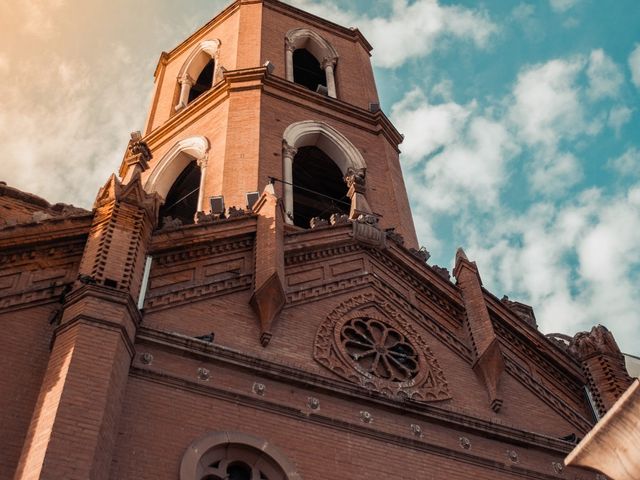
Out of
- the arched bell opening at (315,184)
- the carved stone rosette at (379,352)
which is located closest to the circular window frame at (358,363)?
the carved stone rosette at (379,352)

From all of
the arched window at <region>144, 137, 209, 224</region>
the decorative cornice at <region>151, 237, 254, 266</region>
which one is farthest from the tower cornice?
the decorative cornice at <region>151, 237, 254, 266</region>

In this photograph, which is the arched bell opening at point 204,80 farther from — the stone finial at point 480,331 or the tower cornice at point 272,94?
the stone finial at point 480,331

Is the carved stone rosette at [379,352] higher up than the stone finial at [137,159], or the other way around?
the stone finial at [137,159]

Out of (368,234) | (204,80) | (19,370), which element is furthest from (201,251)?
(204,80)

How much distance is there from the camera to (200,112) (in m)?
20.5

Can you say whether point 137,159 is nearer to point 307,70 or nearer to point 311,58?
point 307,70

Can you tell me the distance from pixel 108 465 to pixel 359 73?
56.2ft

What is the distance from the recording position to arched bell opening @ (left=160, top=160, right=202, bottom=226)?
19516mm

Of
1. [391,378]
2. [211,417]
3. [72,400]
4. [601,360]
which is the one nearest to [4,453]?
[72,400]

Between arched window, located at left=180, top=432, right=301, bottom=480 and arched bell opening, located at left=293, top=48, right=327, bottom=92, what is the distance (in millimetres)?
15339

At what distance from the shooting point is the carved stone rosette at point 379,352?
12.1 metres

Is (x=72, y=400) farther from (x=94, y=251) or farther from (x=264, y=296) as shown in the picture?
(x=264, y=296)

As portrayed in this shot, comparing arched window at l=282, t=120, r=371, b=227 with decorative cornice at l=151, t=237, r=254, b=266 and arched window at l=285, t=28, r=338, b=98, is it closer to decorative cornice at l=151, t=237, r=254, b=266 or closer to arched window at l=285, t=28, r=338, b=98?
arched window at l=285, t=28, r=338, b=98

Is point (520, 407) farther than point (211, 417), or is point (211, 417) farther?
point (520, 407)
